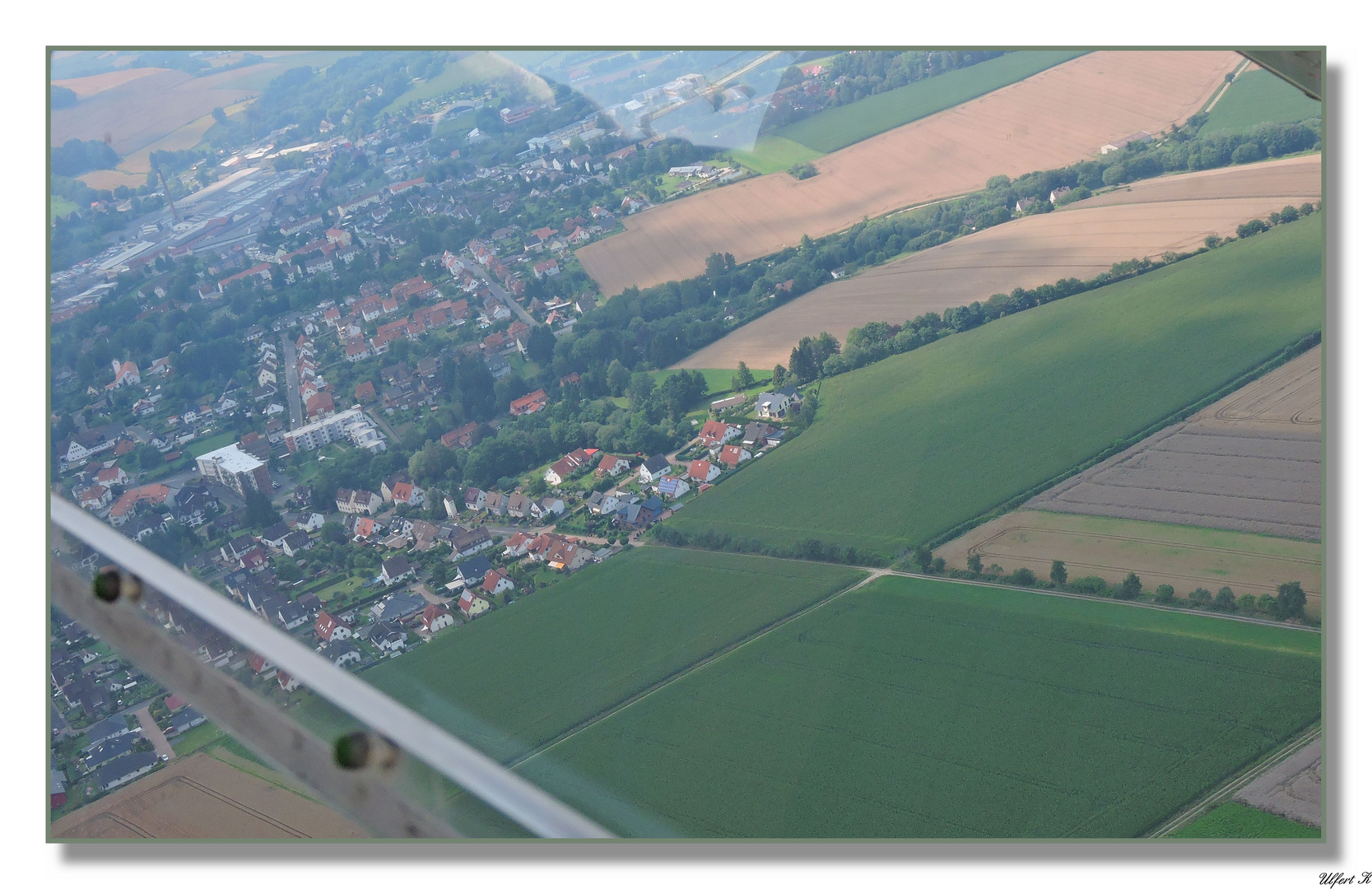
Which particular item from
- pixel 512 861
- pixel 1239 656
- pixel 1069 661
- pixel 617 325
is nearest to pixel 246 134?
Result: pixel 617 325

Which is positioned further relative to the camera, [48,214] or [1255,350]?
[1255,350]

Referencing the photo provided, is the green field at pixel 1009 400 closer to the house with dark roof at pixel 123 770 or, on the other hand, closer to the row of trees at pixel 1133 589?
the row of trees at pixel 1133 589

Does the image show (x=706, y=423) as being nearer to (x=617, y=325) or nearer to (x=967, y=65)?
(x=617, y=325)

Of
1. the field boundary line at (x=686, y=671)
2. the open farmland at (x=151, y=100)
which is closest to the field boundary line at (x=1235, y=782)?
the field boundary line at (x=686, y=671)

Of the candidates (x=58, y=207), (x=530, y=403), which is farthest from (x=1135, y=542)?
(x=58, y=207)

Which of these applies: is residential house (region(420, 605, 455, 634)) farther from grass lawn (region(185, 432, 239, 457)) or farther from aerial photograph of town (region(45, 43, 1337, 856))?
A: grass lawn (region(185, 432, 239, 457))

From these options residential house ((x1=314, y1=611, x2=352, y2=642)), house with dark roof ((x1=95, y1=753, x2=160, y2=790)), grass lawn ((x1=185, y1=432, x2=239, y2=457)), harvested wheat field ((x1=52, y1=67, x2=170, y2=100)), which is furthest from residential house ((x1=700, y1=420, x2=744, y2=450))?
harvested wheat field ((x1=52, y1=67, x2=170, y2=100))

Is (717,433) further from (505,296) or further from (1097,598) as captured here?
(1097,598)
